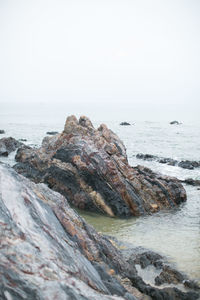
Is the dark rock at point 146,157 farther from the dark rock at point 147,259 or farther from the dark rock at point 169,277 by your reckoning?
the dark rock at point 169,277

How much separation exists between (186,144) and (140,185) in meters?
39.4

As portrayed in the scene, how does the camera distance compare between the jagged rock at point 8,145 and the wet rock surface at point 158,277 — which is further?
the jagged rock at point 8,145

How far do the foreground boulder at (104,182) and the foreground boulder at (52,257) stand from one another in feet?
35.9

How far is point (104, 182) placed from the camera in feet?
78.6

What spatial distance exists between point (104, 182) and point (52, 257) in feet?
53.7

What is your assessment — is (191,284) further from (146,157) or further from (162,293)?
(146,157)

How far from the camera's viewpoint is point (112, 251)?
1227cm

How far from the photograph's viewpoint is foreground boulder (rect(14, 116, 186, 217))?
921 inches

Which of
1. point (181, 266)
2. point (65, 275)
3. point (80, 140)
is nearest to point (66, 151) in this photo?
point (80, 140)

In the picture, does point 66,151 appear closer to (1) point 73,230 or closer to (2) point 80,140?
(2) point 80,140

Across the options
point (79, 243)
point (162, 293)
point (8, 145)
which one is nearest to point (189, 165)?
point (8, 145)

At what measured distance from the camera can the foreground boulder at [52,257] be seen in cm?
659

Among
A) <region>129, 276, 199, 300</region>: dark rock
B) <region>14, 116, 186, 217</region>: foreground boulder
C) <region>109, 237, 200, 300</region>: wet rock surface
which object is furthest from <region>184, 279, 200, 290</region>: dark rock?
<region>14, 116, 186, 217</region>: foreground boulder

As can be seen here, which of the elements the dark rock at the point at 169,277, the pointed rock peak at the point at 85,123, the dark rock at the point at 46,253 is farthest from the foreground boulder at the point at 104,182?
the dark rock at the point at 46,253
